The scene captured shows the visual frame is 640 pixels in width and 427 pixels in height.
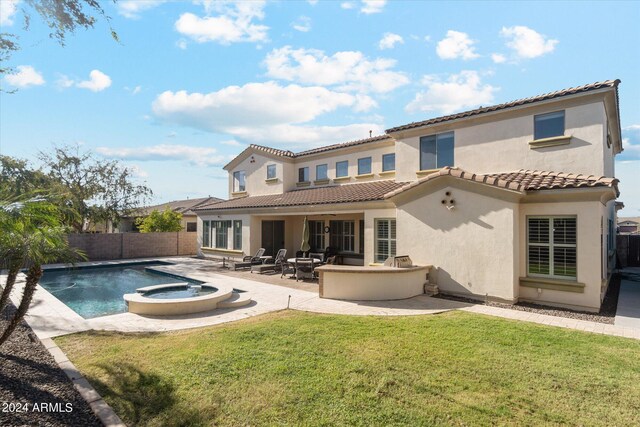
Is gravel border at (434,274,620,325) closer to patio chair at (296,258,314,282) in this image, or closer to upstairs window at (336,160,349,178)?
patio chair at (296,258,314,282)

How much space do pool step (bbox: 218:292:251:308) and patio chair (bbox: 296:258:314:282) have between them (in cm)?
408

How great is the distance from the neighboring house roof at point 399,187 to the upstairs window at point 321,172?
96 cm

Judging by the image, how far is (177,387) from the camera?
18.3 ft

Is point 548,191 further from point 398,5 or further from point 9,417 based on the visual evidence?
point 9,417

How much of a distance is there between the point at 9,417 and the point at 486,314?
36.0ft

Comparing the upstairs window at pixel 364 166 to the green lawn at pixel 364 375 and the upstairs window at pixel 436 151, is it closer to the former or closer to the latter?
the upstairs window at pixel 436 151

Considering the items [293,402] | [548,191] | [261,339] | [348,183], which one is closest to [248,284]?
[261,339]

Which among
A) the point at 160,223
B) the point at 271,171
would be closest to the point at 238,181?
the point at 271,171

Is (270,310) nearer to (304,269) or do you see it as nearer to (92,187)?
(304,269)

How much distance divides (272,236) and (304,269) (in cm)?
793

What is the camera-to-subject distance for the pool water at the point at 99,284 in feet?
43.0

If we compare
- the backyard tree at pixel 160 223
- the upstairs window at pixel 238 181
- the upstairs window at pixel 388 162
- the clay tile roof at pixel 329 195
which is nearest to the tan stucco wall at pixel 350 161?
the upstairs window at pixel 388 162

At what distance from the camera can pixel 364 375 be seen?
593 centimetres

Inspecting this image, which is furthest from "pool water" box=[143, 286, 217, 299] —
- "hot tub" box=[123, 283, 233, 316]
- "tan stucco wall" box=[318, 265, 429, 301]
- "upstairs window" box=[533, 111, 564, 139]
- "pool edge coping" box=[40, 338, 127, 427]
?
"upstairs window" box=[533, 111, 564, 139]
